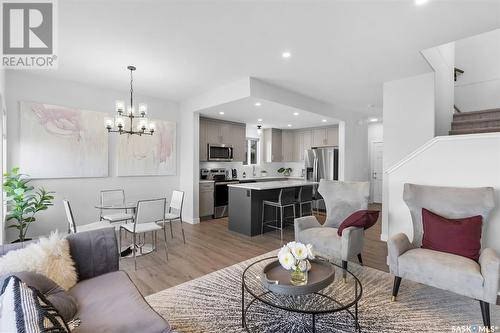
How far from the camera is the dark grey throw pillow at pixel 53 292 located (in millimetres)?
1380

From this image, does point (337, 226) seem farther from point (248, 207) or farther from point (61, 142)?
point (61, 142)

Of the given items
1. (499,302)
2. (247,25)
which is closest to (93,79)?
(247,25)

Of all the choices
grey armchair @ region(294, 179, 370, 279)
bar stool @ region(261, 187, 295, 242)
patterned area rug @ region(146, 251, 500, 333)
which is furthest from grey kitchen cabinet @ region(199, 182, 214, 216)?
patterned area rug @ region(146, 251, 500, 333)

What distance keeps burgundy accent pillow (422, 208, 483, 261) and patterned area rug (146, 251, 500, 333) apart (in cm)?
49

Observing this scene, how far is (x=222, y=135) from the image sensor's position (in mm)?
6441

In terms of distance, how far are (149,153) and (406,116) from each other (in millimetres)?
5053

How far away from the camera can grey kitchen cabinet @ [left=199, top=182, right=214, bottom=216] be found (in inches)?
226

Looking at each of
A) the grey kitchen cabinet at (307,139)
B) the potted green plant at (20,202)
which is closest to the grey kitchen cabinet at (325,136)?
the grey kitchen cabinet at (307,139)

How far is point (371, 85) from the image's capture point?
452 centimetres

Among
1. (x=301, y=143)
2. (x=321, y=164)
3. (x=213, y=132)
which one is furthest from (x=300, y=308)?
(x=301, y=143)

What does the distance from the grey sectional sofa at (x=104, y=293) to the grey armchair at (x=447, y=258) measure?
7.12ft

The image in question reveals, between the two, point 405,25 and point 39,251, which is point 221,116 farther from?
point 39,251

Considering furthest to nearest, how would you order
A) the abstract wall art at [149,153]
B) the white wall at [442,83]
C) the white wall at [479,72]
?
the white wall at [479,72] < the abstract wall art at [149,153] < the white wall at [442,83]

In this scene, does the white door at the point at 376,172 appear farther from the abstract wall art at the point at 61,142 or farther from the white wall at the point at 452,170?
the abstract wall art at the point at 61,142
